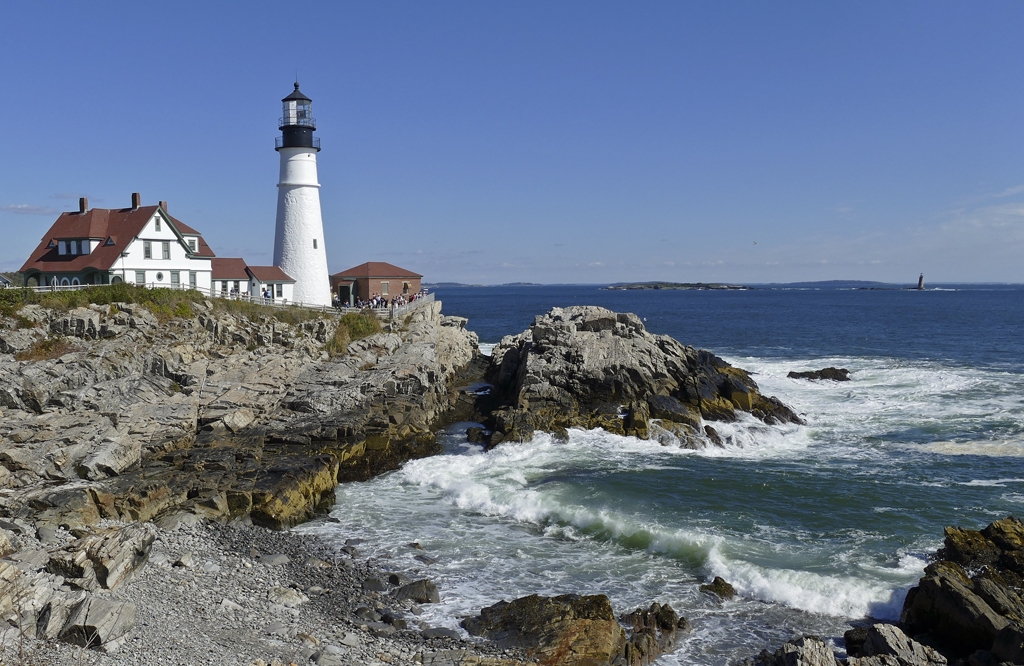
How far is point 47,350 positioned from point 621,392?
20.1m

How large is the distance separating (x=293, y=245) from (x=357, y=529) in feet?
75.7

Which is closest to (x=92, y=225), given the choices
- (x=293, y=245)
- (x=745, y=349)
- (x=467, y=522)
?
(x=293, y=245)

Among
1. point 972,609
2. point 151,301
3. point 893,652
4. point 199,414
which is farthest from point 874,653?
point 151,301

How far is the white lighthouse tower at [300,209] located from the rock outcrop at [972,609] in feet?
103

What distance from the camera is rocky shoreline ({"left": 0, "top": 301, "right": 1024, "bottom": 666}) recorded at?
11.5 meters

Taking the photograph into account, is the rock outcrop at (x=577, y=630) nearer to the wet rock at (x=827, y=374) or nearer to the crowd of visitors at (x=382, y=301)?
the wet rock at (x=827, y=374)

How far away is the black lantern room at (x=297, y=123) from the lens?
35.7 meters

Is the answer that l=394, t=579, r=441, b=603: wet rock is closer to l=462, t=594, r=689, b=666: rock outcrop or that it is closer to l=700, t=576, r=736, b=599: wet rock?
l=462, t=594, r=689, b=666: rock outcrop

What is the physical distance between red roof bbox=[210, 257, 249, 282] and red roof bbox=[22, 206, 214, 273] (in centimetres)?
465

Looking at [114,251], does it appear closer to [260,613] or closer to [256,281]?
[256,281]

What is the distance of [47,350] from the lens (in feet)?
80.5

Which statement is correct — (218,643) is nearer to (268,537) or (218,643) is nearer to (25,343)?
(268,537)

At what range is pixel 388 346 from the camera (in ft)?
101

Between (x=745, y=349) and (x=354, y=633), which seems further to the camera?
(x=745, y=349)
